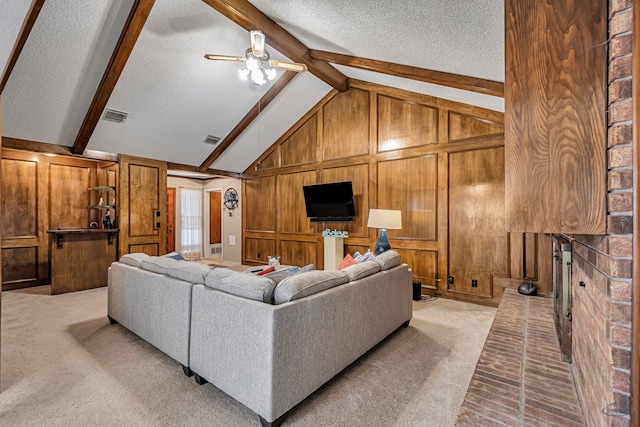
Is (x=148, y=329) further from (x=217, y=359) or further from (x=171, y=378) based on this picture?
(x=217, y=359)

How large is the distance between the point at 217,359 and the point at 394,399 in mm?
1207

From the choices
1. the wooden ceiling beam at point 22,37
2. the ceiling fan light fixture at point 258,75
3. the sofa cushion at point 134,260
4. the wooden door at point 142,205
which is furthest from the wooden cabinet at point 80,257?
the ceiling fan light fixture at point 258,75

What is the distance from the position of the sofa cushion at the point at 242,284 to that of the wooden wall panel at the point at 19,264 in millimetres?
5168

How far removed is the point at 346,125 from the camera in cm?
545

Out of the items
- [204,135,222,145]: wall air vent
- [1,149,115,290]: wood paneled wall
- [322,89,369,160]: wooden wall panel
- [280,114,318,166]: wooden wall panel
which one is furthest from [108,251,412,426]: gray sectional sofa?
[1,149,115,290]: wood paneled wall

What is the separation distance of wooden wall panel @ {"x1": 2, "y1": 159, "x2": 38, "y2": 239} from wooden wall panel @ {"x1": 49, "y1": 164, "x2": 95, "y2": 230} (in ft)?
0.76

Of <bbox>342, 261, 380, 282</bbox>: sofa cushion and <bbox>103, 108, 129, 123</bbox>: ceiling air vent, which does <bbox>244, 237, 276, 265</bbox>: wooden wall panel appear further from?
<bbox>342, 261, 380, 282</bbox>: sofa cushion

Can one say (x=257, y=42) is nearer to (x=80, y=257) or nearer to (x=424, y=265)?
(x=424, y=265)

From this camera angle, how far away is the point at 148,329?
2.56m

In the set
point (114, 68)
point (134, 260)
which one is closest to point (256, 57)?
point (114, 68)

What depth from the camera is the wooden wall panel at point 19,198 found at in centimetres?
492

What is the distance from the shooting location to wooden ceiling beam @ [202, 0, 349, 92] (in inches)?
128

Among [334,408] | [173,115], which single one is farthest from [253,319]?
[173,115]

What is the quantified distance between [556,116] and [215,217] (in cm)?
861
